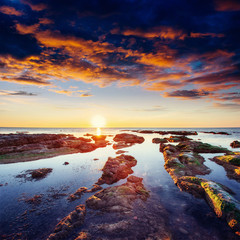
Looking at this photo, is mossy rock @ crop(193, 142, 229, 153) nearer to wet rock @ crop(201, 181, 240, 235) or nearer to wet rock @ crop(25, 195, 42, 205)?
wet rock @ crop(201, 181, 240, 235)

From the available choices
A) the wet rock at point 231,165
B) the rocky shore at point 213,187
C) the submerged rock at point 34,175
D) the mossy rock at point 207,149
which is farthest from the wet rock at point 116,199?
the mossy rock at point 207,149

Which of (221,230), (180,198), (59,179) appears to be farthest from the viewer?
(59,179)

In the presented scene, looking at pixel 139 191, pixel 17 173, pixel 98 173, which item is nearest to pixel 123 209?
pixel 139 191

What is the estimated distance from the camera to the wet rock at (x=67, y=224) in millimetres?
7457

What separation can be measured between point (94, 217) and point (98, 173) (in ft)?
30.2

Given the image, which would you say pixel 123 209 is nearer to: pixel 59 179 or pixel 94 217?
pixel 94 217

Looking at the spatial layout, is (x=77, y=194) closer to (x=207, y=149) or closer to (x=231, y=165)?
(x=231, y=165)

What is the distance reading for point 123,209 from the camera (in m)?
9.80

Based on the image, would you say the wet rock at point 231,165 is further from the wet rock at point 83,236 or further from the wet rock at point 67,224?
the wet rock at point 67,224

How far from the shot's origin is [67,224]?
816 centimetres

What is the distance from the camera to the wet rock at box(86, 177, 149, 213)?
32.8ft

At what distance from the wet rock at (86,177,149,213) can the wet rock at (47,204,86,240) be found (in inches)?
50.4

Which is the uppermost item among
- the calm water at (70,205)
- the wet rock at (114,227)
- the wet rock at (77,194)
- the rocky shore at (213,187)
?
the rocky shore at (213,187)

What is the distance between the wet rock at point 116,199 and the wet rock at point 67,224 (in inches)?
50.4
